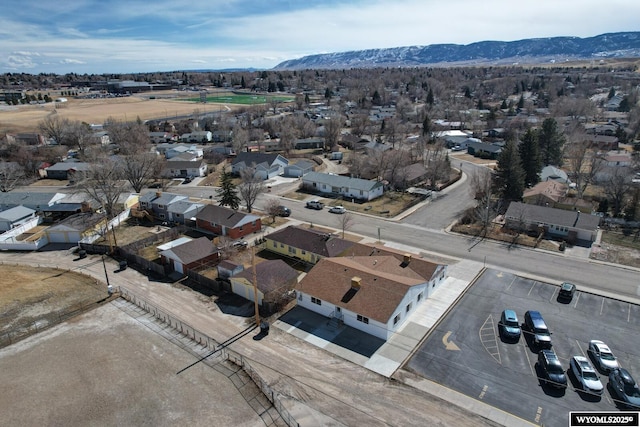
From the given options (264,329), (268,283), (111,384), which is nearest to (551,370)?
(264,329)

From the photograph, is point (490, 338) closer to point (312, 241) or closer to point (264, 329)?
point (264, 329)

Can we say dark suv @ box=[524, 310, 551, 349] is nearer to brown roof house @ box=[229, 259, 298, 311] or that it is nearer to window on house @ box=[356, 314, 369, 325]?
window on house @ box=[356, 314, 369, 325]

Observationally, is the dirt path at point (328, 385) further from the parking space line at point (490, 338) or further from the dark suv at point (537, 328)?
the dark suv at point (537, 328)

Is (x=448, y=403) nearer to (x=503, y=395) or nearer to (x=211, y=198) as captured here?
(x=503, y=395)

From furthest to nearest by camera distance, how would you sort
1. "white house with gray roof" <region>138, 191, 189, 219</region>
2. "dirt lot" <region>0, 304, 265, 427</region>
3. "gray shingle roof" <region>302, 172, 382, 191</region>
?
"gray shingle roof" <region>302, 172, 382, 191</region>
"white house with gray roof" <region>138, 191, 189, 219</region>
"dirt lot" <region>0, 304, 265, 427</region>

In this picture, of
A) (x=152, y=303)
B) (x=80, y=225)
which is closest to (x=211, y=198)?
(x=80, y=225)

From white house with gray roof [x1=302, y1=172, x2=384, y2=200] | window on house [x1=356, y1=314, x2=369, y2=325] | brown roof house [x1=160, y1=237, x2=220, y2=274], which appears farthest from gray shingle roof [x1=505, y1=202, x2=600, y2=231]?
brown roof house [x1=160, y1=237, x2=220, y2=274]
